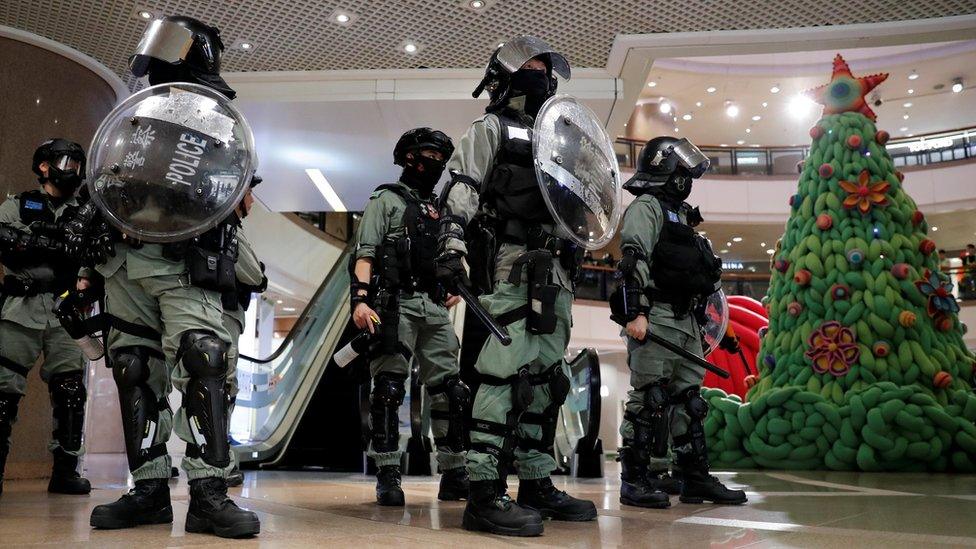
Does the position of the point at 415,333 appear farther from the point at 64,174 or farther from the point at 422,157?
the point at 64,174

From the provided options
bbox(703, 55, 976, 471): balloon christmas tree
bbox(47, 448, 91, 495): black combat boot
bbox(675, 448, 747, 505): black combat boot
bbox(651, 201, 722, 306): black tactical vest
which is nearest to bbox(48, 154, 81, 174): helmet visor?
bbox(47, 448, 91, 495): black combat boot

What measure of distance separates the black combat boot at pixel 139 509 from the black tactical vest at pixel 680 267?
2315 millimetres

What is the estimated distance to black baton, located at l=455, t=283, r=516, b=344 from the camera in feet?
8.25

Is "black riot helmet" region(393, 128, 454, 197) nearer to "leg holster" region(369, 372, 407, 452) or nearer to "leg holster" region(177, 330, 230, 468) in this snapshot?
"leg holster" region(369, 372, 407, 452)

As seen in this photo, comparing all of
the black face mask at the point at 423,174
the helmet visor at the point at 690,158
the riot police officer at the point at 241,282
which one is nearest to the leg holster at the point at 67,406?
the riot police officer at the point at 241,282

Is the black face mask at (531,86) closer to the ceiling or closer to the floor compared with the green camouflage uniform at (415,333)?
closer to the ceiling

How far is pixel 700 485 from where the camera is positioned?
11.8ft

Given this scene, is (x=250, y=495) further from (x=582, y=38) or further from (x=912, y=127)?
(x=912, y=127)

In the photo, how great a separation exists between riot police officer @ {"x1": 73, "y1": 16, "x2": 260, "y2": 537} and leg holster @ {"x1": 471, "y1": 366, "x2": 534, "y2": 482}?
0.80 metres

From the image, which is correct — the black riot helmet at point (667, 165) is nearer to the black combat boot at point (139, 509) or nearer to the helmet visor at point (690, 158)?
the helmet visor at point (690, 158)

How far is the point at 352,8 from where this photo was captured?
544 centimetres

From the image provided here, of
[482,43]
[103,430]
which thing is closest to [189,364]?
[482,43]

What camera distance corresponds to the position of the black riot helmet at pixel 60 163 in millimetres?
4121

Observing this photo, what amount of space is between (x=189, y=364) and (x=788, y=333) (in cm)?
571
